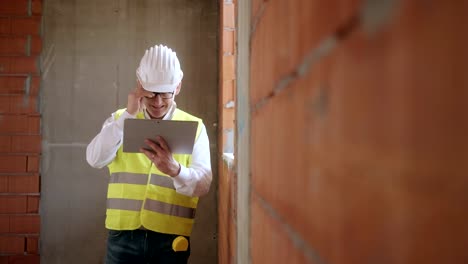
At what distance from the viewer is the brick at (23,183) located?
3285mm

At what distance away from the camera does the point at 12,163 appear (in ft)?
10.8

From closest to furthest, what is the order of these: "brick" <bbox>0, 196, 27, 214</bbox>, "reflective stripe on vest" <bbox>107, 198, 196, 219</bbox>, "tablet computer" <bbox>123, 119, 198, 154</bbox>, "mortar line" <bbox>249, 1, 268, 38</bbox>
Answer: "mortar line" <bbox>249, 1, 268, 38</bbox> < "tablet computer" <bbox>123, 119, 198, 154</bbox> < "reflective stripe on vest" <bbox>107, 198, 196, 219</bbox> < "brick" <bbox>0, 196, 27, 214</bbox>

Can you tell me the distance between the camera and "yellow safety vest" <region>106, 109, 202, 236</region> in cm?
200

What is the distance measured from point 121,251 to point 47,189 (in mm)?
1620

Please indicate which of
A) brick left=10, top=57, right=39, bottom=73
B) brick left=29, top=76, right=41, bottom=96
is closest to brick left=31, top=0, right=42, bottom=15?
brick left=10, top=57, right=39, bottom=73

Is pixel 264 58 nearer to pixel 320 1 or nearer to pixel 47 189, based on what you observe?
pixel 320 1

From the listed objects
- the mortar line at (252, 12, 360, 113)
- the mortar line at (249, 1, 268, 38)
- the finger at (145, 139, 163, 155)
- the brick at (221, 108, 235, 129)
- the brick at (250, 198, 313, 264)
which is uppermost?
the mortar line at (249, 1, 268, 38)

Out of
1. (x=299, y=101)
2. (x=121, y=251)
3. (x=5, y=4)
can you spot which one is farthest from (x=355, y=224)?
(x=5, y=4)

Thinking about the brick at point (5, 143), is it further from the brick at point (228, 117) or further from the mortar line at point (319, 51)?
the mortar line at point (319, 51)

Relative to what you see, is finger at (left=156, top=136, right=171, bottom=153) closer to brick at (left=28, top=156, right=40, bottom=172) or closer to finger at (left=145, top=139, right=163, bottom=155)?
finger at (left=145, top=139, right=163, bottom=155)

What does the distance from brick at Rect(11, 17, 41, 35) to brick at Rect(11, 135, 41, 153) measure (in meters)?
0.79

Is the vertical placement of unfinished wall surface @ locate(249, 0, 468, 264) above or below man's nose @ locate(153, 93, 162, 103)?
below

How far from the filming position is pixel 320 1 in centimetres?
45

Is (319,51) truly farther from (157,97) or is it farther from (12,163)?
(12,163)
